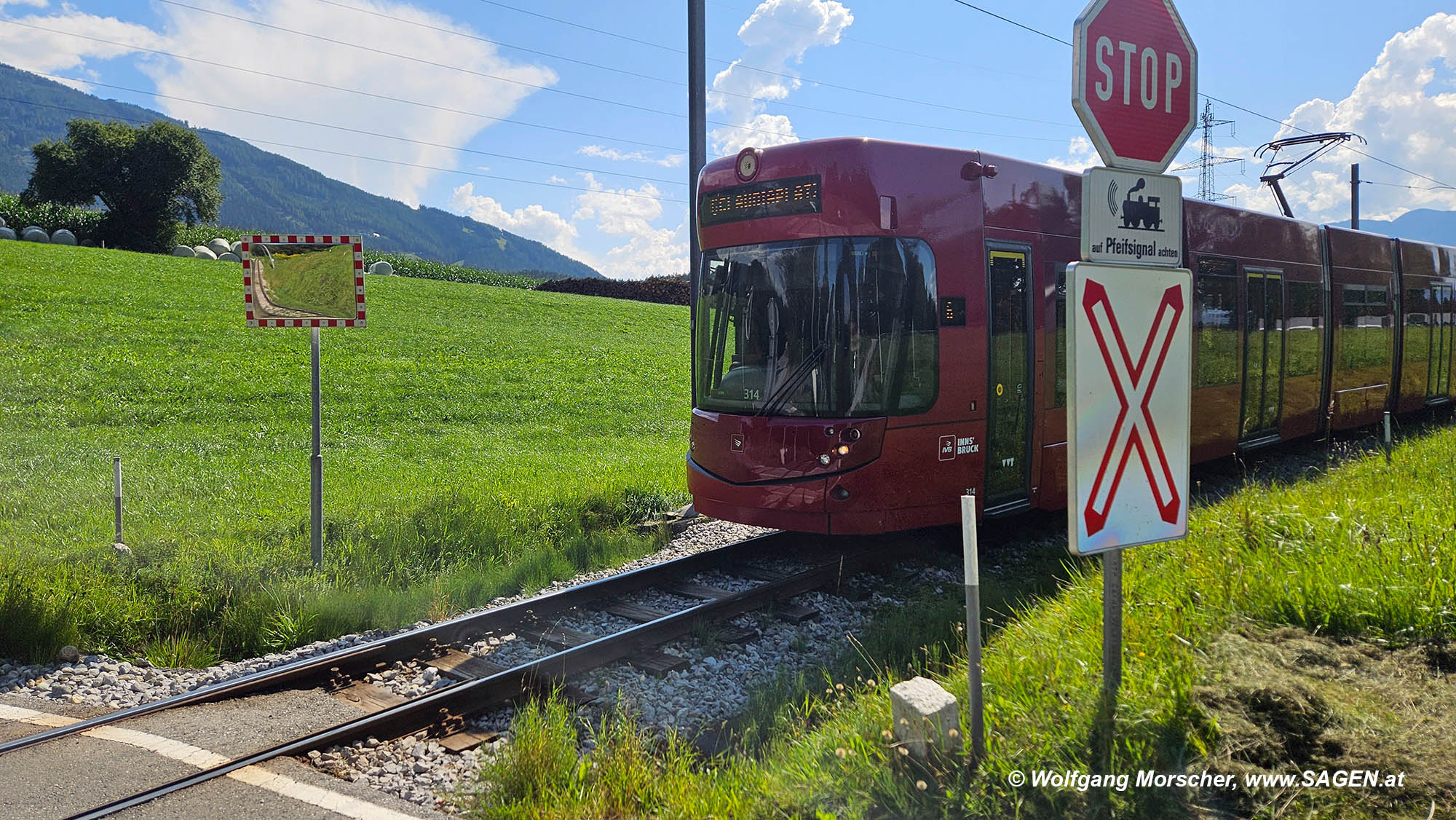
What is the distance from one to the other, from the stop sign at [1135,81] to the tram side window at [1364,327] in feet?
41.2

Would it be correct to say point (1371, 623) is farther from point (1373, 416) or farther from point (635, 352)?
point (635, 352)

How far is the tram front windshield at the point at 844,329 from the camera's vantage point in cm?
752

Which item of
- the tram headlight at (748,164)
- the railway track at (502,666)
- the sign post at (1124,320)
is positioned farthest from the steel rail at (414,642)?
the sign post at (1124,320)

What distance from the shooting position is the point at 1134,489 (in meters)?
3.74

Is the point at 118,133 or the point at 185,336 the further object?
the point at 118,133

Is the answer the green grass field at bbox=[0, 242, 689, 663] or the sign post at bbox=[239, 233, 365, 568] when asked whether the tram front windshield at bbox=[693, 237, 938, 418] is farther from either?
the sign post at bbox=[239, 233, 365, 568]

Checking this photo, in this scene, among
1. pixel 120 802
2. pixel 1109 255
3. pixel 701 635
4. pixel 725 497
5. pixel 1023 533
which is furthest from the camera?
pixel 1023 533

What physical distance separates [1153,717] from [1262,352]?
32.7 feet

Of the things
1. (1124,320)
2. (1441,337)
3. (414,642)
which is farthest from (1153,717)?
(1441,337)

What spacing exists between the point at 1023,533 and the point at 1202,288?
3.71m

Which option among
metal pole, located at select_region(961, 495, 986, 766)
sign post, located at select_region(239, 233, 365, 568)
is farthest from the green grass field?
metal pole, located at select_region(961, 495, 986, 766)

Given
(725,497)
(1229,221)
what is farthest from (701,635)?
(1229,221)

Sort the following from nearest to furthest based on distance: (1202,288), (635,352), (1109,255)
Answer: (1109,255) → (1202,288) → (635,352)

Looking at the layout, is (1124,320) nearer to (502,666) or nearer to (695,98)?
(502,666)
